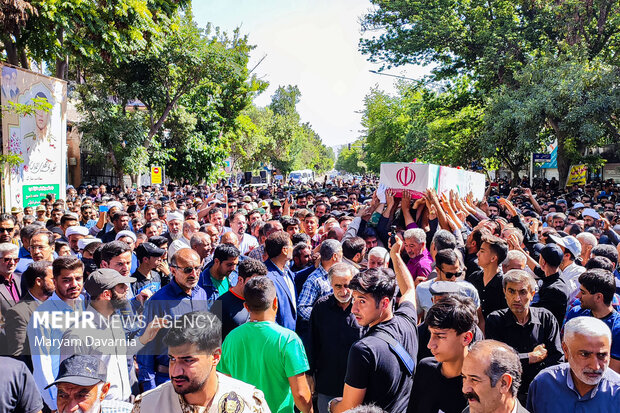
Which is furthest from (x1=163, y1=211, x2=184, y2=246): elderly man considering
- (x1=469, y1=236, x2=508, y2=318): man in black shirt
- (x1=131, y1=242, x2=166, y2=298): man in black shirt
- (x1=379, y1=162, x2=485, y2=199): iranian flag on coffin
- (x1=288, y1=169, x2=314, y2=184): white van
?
(x1=288, y1=169, x2=314, y2=184): white van

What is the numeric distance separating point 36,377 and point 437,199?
5.75 metres

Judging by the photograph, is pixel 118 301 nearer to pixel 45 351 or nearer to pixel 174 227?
pixel 45 351

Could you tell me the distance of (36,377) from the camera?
3541 millimetres

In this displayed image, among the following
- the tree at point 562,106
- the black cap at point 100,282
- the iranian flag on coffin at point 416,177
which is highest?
the tree at point 562,106

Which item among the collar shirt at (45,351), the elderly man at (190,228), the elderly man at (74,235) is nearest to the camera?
the collar shirt at (45,351)

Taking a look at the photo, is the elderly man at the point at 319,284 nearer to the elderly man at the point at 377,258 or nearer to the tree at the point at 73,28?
the elderly man at the point at 377,258

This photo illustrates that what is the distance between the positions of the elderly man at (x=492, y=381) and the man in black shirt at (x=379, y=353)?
54 cm

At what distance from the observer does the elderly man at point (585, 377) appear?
110 inches

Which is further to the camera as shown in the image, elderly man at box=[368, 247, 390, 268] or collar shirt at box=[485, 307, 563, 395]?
elderly man at box=[368, 247, 390, 268]

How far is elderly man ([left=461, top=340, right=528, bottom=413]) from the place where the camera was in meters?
2.34

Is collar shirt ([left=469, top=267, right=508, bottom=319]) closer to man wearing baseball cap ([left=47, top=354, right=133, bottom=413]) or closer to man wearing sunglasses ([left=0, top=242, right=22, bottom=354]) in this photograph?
man wearing baseball cap ([left=47, top=354, right=133, bottom=413])

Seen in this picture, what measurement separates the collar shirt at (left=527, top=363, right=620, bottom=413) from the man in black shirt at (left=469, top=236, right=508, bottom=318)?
1.67 meters

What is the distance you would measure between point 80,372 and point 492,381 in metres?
2.06

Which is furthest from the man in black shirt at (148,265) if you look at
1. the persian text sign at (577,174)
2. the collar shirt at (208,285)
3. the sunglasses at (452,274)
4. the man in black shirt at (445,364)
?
the persian text sign at (577,174)
